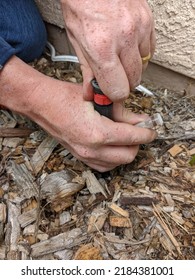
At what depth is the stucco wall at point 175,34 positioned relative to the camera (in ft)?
4.73

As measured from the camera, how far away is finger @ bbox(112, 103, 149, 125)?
4.01 ft

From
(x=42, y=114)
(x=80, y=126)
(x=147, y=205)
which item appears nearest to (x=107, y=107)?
(x=80, y=126)

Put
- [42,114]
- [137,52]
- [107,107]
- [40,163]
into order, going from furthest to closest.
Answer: [40,163], [42,114], [107,107], [137,52]

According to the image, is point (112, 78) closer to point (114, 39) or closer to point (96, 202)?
point (114, 39)

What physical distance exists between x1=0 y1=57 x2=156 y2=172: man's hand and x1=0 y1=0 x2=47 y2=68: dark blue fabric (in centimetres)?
21

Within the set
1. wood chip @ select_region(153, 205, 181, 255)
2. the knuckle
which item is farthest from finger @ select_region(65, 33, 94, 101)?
wood chip @ select_region(153, 205, 181, 255)

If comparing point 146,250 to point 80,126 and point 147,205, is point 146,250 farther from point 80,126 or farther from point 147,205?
point 80,126

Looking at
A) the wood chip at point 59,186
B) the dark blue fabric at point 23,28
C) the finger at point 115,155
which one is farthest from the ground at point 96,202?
the dark blue fabric at point 23,28

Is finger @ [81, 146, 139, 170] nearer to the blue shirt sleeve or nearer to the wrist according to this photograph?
the wrist

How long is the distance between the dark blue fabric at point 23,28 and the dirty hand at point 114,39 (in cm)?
48

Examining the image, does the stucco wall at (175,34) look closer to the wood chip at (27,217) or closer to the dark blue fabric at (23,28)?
the dark blue fabric at (23,28)

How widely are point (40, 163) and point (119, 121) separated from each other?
0.31 meters

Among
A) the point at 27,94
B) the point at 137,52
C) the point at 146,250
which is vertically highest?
the point at 137,52
